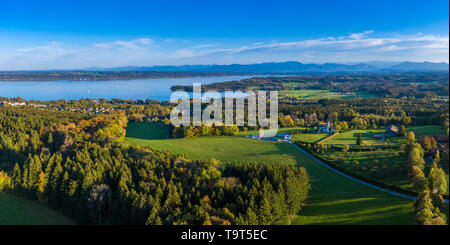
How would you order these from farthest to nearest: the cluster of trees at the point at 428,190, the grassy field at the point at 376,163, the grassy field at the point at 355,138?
the grassy field at the point at 355,138, the grassy field at the point at 376,163, the cluster of trees at the point at 428,190

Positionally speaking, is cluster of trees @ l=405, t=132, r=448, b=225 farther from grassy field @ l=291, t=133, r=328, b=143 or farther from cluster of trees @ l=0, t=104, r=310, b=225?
grassy field @ l=291, t=133, r=328, b=143

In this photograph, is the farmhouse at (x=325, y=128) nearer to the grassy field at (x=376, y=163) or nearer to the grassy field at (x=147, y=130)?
the grassy field at (x=376, y=163)

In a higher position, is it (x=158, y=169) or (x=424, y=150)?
(x=424, y=150)

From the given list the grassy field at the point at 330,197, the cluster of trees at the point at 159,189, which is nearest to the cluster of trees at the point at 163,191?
the cluster of trees at the point at 159,189

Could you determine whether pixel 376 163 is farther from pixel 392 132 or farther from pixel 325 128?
pixel 325 128

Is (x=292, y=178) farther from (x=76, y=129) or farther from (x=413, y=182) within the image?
(x=76, y=129)

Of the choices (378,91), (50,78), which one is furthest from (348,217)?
(50,78)
